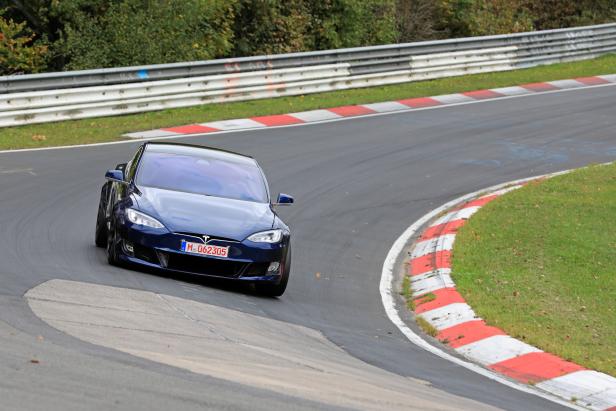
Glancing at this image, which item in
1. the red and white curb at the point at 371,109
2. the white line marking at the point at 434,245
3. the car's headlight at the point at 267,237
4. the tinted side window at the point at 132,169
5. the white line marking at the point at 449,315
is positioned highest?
the tinted side window at the point at 132,169

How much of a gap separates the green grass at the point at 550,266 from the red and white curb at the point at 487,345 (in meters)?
0.16

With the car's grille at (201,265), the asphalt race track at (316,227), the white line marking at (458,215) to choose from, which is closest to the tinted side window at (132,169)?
the asphalt race track at (316,227)

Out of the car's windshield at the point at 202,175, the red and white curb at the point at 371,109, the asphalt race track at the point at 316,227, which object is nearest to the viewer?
the asphalt race track at the point at 316,227

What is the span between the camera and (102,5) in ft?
94.6

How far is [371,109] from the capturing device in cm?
2670

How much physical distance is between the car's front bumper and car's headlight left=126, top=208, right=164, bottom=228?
0.18 ft

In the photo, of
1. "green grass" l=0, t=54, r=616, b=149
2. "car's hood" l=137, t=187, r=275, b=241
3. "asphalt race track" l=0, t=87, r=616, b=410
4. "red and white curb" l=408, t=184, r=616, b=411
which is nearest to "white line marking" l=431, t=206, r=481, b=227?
"asphalt race track" l=0, t=87, r=616, b=410

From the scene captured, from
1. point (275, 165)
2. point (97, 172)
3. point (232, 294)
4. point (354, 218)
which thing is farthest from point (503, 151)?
point (232, 294)

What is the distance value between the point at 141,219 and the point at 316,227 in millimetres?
4809

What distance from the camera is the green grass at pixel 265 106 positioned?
2164cm

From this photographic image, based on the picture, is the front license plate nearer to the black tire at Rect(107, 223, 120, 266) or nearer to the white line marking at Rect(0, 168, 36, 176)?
the black tire at Rect(107, 223, 120, 266)

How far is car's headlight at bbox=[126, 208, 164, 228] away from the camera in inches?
455

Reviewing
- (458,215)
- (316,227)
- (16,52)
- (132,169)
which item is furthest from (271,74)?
(132,169)

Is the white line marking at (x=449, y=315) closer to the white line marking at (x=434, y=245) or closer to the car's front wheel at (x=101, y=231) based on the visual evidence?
the white line marking at (x=434, y=245)
